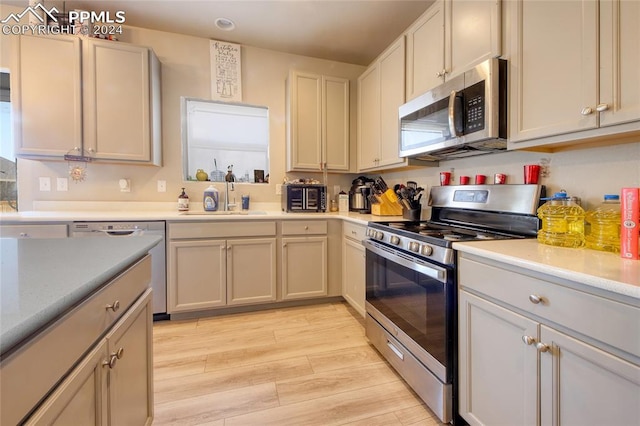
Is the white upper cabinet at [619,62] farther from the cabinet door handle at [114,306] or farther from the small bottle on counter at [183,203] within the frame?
the small bottle on counter at [183,203]

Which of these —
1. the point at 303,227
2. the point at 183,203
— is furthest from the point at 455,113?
the point at 183,203

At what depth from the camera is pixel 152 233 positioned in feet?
7.25

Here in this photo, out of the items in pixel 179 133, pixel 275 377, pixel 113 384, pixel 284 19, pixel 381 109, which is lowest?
pixel 275 377

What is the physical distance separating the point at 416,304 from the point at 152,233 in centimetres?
198

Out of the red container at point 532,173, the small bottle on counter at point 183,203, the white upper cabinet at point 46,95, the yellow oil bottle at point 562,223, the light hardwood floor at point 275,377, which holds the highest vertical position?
the white upper cabinet at point 46,95

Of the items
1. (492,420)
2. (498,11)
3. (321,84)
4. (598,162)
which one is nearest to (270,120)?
(321,84)

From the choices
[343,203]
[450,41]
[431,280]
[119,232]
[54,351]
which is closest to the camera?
[54,351]

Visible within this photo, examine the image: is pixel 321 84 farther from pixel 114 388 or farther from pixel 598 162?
pixel 114 388

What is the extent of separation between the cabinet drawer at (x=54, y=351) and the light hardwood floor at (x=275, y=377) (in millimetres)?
877

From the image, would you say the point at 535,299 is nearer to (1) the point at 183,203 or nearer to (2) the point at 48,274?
(2) the point at 48,274

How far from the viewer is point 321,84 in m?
2.92

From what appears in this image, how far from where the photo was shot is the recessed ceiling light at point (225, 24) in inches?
98.7

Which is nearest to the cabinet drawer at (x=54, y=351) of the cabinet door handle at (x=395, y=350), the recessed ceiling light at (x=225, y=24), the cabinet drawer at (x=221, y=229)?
the cabinet door handle at (x=395, y=350)

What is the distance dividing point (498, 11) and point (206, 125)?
106 inches
